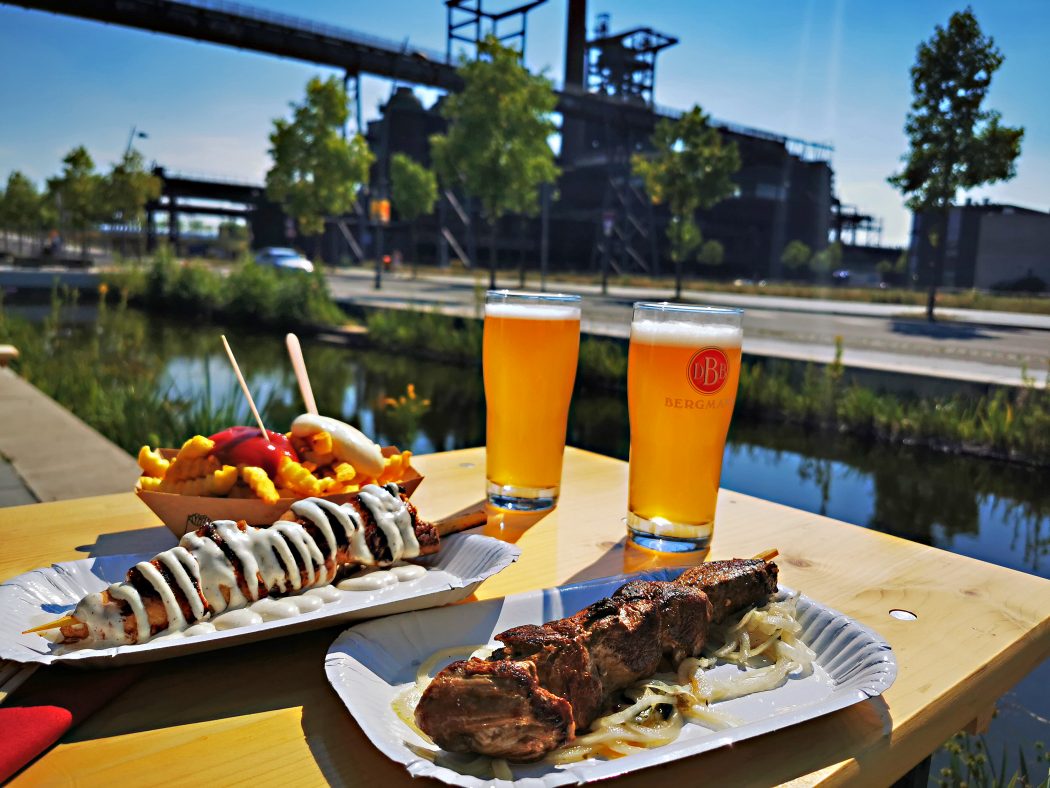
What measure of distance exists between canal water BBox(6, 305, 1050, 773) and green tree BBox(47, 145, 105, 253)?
21.9 metres

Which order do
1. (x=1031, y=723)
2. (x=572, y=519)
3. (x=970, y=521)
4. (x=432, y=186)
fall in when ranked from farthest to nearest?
1. (x=432, y=186)
2. (x=970, y=521)
3. (x=1031, y=723)
4. (x=572, y=519)

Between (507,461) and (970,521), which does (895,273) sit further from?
(507,461)

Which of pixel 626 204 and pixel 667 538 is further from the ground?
pixel 626 204

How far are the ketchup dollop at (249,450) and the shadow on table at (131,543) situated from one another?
0.51 ft

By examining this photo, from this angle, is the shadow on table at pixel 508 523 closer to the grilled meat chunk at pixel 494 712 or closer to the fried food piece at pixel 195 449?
the fried food piece at pixel 195 449

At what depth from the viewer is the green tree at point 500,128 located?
1941 cm

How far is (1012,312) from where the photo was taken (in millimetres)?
9609

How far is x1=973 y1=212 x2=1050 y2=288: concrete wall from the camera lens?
8.48 meters

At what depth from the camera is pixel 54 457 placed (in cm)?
335

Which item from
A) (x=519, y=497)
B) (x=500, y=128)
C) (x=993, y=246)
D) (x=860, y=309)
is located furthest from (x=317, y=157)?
(x=519, y=497)

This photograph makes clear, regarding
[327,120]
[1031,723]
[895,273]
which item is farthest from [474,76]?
[1031,723]

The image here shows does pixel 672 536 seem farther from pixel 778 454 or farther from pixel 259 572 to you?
pixel 778 454

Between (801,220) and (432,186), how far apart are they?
53.6 ft

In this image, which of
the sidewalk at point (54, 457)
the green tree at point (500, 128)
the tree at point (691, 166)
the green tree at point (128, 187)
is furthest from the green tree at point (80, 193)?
the sidewalk at point (54, 457)
